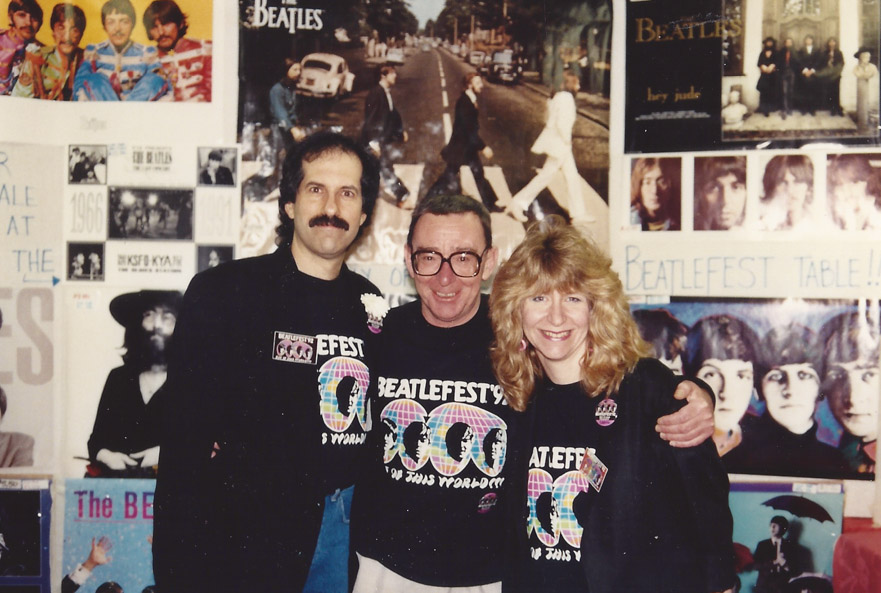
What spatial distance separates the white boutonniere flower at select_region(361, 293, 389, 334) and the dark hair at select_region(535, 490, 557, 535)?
2.90ft

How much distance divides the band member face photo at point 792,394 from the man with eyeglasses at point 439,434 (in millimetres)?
1452

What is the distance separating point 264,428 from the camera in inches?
81.1

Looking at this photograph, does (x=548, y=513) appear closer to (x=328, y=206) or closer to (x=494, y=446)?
(x=494, y=446)

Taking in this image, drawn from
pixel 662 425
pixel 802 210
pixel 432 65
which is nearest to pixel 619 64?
pixel 432 65

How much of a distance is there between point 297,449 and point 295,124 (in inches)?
61.3

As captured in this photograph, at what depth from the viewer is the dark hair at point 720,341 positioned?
2729 mm

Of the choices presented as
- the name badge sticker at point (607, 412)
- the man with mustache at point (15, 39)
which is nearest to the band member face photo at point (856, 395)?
the name badge sticker at point (607, 412)

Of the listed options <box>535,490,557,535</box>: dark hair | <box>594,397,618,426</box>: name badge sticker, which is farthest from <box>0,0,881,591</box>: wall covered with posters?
<box>535,490,557,535</box>: dark hair

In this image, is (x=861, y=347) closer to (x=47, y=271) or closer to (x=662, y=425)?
(x=662, y=425)

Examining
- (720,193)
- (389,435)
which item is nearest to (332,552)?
(389,435)

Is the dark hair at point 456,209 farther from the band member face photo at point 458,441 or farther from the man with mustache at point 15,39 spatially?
the man with mustache at point 15,39

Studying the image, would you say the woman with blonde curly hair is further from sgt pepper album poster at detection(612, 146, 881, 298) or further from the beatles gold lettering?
the beatles gold lettering

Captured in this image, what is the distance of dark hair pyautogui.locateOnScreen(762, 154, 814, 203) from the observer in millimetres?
2709

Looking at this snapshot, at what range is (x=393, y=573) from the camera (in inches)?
78.0
